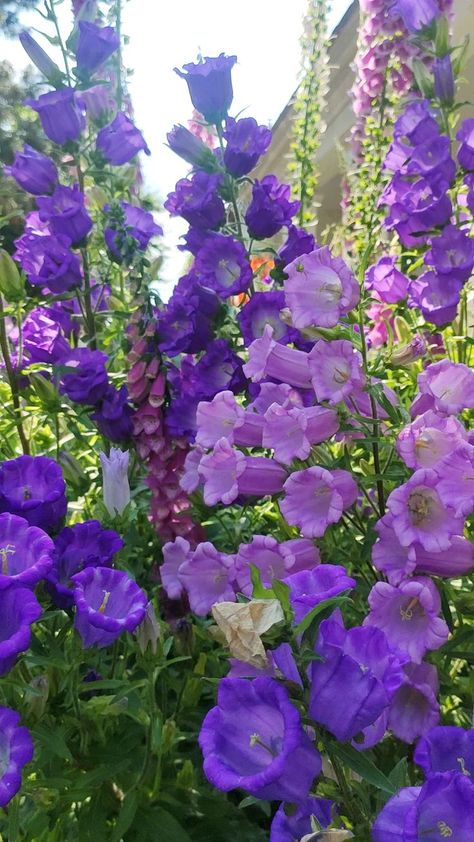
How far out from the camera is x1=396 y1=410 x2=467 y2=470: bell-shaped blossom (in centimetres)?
97

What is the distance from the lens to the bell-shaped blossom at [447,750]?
636mm

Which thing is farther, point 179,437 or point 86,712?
point 179,437

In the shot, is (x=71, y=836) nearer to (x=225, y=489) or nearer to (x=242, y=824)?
(x=242, y=824)

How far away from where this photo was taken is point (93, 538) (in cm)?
107

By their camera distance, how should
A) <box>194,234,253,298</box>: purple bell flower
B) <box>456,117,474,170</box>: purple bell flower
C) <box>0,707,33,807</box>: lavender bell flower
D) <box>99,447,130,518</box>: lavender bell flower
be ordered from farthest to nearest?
<box>456,117,474,170</box>: purple bell flower, <box>194,234,253,298</box>: purple bell flower, <box>99,447,130,518</box>: lavender bell flower, <box>0,707,33,807</box>: lavender bell flower

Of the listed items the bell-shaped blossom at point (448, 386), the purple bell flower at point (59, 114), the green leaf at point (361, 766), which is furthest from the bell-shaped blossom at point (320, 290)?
the purple bell flower at point (59, 114)

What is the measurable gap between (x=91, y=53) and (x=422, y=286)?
88 cm

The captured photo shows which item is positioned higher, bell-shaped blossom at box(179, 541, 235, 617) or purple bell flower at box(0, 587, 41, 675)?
purple bell flower at box(0, 587, 41, 675)

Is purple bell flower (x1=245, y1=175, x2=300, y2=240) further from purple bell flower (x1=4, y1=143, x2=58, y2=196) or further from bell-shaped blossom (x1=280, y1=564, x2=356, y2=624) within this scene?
bell-shaped blossom (x1=280, y1=564, x2=356, y2=624)

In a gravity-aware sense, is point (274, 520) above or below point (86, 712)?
below

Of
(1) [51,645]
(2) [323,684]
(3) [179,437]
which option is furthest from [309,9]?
(2) [323,684]

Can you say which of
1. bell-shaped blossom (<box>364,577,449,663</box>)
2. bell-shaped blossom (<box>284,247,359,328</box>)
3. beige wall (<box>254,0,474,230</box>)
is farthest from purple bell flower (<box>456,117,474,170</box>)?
beige wall (<box>254,0,474,230</box>)

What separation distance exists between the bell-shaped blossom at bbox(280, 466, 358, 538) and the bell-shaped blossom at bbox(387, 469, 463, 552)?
0.32 feet

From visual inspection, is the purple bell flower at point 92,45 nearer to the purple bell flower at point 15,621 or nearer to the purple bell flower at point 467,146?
the purple bell flower at point 467,146
